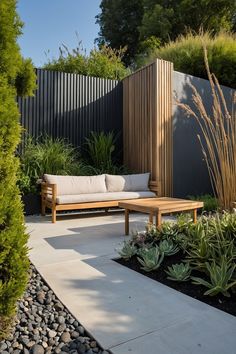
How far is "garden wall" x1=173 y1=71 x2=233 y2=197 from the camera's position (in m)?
6.19

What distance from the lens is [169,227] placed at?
3.12 meters

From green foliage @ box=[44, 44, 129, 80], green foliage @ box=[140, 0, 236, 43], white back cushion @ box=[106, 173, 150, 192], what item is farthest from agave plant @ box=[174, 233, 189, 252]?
green foliage @ box=[140, 0, 236, 43]

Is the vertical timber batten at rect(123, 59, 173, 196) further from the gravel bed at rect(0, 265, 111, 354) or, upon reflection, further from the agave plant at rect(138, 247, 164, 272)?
the gravel bed at rect(0, 265, 111, 354)

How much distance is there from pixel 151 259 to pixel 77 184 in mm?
3017

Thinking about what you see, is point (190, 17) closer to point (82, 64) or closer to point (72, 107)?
point (82, 64)

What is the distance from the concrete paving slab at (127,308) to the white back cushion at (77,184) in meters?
1.99

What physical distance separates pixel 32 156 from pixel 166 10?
9943 mm

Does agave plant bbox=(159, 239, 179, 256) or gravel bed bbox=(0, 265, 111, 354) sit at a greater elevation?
agave plant bbox=(159, 239, 179, 256)

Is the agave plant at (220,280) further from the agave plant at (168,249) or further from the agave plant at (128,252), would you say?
the agave plant at (128,252)

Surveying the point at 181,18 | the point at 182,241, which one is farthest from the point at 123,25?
the point at 182,241

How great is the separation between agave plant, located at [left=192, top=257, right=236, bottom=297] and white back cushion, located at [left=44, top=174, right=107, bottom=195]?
11.1 ft

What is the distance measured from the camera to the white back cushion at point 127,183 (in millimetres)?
5648

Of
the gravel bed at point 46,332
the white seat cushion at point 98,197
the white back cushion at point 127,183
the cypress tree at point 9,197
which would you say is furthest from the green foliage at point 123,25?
the gravel bed at point 46,332

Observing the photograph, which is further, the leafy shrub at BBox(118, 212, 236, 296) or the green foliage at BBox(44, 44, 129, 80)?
the green foliage at BBox(44, 44, 129, 80)
